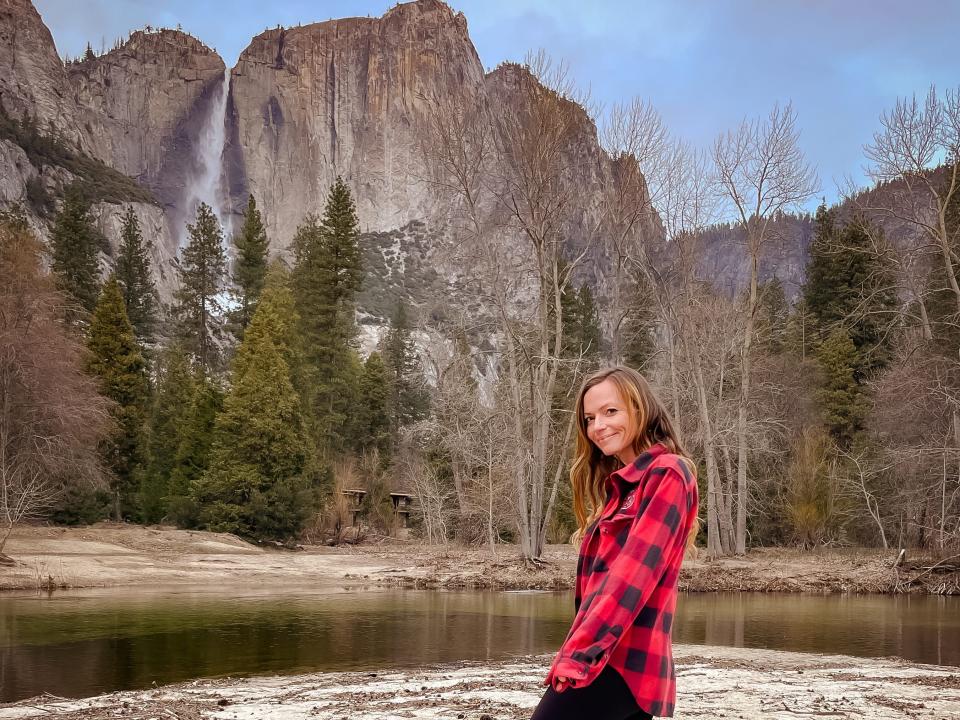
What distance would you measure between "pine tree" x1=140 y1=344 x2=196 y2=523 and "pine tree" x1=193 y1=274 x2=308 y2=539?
411 centimetres

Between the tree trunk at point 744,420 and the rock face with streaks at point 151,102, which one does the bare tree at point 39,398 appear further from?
the rock face with streaks at point 151,102

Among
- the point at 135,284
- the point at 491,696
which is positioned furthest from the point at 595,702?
the point at 135,284

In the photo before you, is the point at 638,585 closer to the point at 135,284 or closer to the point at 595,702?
the point at 595,702

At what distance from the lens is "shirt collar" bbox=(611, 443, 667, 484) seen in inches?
92.8

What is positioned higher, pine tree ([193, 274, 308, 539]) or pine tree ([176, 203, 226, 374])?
pine tree ([176, 203, 226, 374])

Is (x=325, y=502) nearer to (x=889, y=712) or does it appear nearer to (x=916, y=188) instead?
(x=916, y=188)

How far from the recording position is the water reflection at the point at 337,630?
10.2 metres

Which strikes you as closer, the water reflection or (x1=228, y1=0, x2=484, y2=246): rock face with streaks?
the water reflection

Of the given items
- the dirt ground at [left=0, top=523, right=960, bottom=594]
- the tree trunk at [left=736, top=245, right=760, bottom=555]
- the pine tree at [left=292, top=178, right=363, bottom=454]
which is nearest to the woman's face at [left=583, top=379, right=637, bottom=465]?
the dirt ground at [left=0, top=523, right=960, bottom=594]

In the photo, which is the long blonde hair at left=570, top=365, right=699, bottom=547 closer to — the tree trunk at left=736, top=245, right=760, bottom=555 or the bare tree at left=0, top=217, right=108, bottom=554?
the bare tree at left=0, top=217, right=108, bottom=554

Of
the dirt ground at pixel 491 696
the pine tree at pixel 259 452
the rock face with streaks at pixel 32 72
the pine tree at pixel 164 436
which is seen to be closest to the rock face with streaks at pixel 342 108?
the rock face with streaks at pixel 32 72

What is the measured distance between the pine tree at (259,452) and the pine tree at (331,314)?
5.20m

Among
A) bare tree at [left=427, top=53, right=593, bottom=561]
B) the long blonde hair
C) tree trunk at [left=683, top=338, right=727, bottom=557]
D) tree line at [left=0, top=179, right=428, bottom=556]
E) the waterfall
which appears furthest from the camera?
the waterfall

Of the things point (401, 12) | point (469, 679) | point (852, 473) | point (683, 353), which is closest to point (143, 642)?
point (469, 679)
